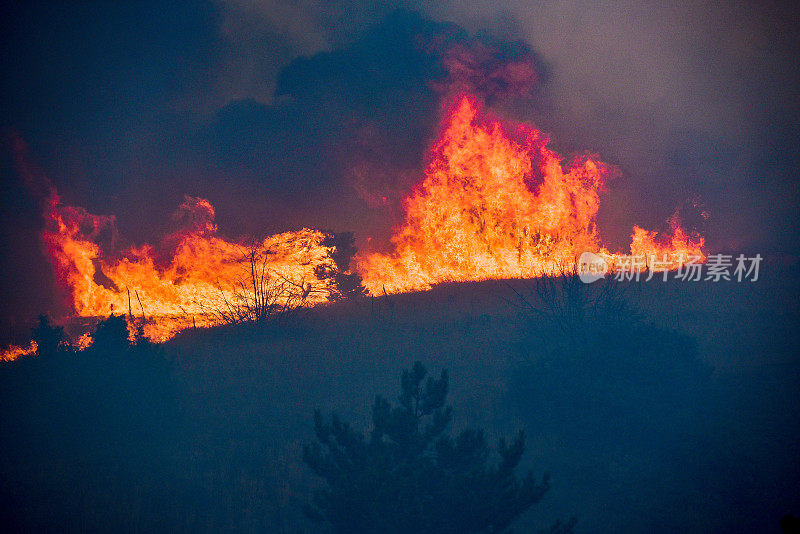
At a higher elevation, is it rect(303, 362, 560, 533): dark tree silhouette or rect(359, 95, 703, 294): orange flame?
rect(359, 95, 703, 294): orange flame

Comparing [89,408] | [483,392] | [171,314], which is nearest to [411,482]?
[483,392]

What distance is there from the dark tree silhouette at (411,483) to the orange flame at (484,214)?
1382 centimetres

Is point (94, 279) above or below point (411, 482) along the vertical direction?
above

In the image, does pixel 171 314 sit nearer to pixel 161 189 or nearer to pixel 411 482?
pixel 161 189

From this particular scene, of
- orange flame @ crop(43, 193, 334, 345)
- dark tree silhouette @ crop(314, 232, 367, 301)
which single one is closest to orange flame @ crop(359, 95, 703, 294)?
dark tree silhouette @ crop(314, 232, 367, 301)

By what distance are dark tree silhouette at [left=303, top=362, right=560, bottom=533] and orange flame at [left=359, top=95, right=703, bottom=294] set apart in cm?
1382

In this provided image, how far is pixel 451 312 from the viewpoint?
62.3 ft

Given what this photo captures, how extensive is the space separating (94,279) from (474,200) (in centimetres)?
1768

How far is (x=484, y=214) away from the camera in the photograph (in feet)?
77.5

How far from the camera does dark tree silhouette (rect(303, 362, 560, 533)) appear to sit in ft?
26.1

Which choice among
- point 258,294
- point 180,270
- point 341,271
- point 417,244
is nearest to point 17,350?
point 180,270

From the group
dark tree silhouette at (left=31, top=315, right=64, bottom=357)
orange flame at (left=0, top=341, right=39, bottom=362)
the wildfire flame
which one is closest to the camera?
dark tree silhouette at (left=31, top=315, right=64, bottom=357)

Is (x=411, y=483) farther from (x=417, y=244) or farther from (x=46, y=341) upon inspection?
(x=417, y=244)

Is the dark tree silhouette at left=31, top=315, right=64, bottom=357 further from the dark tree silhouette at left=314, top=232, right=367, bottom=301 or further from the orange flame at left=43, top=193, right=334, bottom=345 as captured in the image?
the dark tree silhouette at left=314, top=232, right=367, bottom=301
